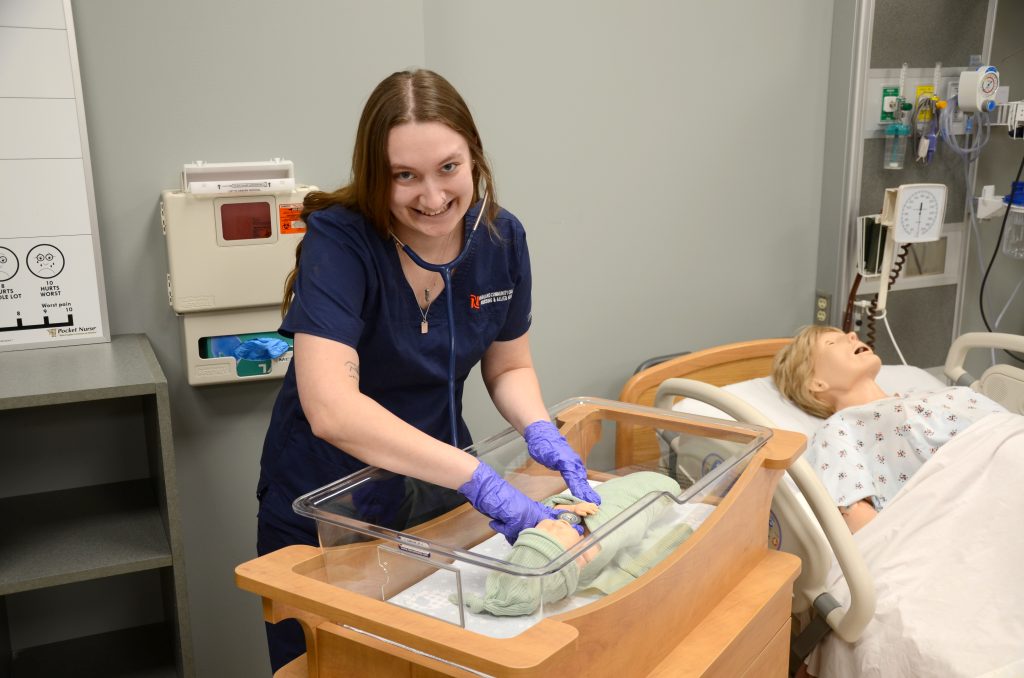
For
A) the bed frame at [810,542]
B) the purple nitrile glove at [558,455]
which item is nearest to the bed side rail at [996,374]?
the bed frame at [810,542]

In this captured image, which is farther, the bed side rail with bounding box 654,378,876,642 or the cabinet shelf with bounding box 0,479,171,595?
the cabinet shelf with bounding box 0,479,171,595

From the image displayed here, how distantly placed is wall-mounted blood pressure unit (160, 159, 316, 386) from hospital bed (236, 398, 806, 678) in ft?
2.67

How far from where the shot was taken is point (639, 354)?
280 centimetres

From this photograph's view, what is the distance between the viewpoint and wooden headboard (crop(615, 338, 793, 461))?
250 centimetres

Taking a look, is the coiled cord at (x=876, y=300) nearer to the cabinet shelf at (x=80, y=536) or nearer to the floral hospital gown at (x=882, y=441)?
the floral hospital gown at (x=882, y=441)

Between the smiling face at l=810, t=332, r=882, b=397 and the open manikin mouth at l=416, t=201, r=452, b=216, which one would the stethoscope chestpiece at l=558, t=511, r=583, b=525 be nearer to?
the open manikin mouth at l=416, t=201, r=452, b=216

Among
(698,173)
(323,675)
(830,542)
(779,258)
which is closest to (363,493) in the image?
(323,675)

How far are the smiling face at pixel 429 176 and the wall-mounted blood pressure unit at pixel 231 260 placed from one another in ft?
1.78

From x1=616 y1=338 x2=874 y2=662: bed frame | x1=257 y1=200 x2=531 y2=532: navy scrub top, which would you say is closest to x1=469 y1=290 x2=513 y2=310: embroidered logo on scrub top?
x1=257 y1=200 x2=531 y2=532: navy scrub top

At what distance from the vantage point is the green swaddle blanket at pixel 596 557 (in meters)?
1.04

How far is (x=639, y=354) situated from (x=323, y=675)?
1.77m

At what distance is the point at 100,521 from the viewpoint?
1.88m

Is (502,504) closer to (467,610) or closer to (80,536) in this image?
→ (467,610)

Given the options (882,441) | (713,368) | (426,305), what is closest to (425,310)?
(426,305)
